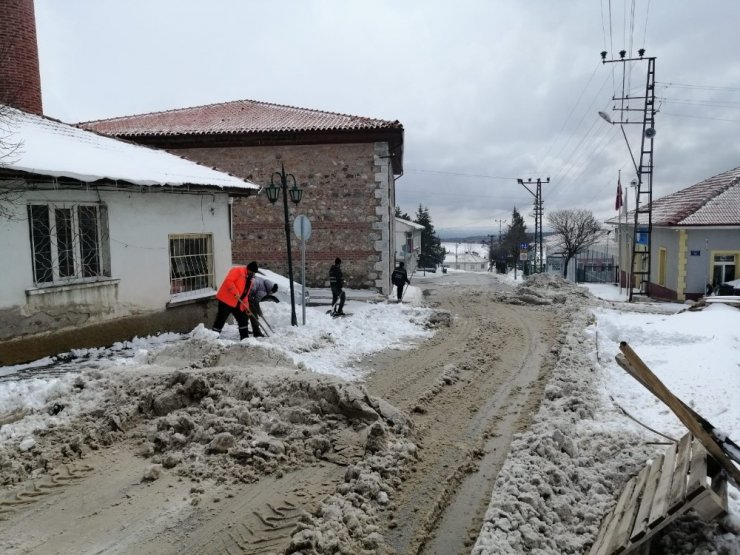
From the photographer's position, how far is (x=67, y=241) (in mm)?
8930

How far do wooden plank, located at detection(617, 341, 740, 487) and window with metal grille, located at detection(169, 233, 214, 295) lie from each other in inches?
367

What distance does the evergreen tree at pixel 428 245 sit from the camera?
73.6m

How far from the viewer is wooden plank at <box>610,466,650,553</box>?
3.50 m

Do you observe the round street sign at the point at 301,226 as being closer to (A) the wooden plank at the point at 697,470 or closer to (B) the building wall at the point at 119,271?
(B) the building wall at the point at 119,271

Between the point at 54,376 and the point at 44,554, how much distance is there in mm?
4129

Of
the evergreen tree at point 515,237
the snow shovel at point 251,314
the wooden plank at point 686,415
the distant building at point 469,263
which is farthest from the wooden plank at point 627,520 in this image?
the distant building at point 469,263

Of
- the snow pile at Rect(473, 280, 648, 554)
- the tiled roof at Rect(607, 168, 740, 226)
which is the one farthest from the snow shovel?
the tiled roof at Rect(607, 168, 740, 226)

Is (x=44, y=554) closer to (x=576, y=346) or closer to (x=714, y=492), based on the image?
(x=714, y=492)

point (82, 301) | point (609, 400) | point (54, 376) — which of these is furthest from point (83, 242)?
point (609, 400)

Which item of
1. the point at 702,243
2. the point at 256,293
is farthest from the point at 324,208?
the point at 702,243

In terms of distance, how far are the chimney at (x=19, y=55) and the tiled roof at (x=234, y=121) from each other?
269 inches

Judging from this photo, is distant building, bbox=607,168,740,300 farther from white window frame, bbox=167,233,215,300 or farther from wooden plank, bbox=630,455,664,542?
wooden plank, bbox=630,455,664,542

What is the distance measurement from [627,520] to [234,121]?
1994 cm

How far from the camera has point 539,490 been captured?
4.51 m
